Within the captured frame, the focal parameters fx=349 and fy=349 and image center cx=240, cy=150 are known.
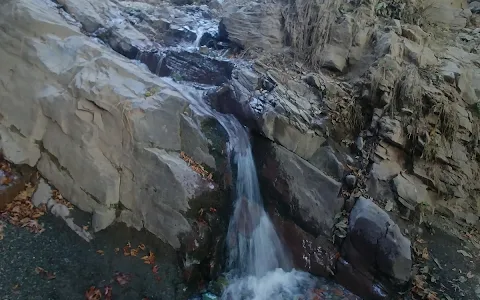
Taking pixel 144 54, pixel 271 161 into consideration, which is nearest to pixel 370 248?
pixel 271 161

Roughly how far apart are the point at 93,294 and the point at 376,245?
16.1 ft

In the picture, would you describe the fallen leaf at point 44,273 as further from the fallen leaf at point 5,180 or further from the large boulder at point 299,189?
the large boulder at point 299,189

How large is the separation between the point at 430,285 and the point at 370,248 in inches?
50.5

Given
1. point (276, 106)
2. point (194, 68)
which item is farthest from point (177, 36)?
point (276, 106)

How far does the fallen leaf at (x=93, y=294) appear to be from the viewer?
5.38 meters

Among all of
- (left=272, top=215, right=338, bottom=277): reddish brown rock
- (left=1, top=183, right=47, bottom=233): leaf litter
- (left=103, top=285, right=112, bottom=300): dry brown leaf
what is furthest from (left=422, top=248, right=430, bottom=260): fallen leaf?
(left=1, top=183, right=47, bottom=233): leaf litter

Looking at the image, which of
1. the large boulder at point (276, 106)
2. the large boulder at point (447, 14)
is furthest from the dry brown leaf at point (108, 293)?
the large boulder at point (447, 14)

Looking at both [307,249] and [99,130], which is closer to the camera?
[99,130]

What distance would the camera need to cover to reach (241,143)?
24.2 feet

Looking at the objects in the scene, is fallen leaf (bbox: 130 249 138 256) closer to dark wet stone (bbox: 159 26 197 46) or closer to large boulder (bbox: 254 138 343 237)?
large boulder (bbox: 254 138 343 237)

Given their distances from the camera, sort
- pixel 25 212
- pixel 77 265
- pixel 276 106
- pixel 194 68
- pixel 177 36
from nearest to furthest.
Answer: pixel 77 265 → pixel 25 212 → pixel 276 106 → pixel 194 68 → pixel 177 36

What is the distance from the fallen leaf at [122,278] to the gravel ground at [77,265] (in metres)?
0.04

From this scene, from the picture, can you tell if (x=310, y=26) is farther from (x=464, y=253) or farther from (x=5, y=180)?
(x=5, y=180)

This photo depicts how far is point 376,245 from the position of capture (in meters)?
6.40
